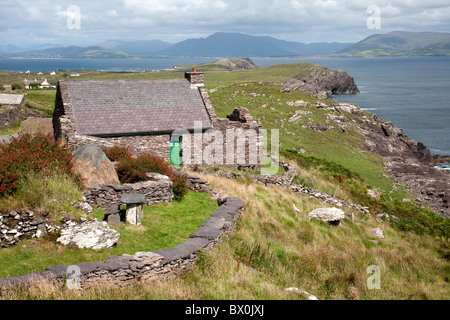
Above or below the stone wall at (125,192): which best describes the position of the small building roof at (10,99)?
above

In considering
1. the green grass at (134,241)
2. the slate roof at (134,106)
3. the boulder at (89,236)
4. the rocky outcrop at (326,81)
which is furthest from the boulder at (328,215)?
the rocky outcrop at (326,81)

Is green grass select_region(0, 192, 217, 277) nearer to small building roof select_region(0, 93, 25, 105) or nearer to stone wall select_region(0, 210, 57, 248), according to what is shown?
stone wall select_region(0, 210, 57, 248)

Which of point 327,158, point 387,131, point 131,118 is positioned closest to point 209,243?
point 131,118

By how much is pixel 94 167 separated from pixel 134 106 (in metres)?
11.8

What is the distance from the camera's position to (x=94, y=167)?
1485 cm

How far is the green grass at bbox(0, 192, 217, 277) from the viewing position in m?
9.45

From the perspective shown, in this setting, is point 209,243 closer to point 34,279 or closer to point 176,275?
point 176,275

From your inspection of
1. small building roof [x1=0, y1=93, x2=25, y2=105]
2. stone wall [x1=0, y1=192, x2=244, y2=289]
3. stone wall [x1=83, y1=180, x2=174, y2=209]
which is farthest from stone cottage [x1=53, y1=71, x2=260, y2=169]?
stone wall [x1=0, y1=192, x2=244, y2=289]

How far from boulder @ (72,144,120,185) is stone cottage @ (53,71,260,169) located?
7135 mm

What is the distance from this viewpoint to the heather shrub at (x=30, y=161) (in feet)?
36.4

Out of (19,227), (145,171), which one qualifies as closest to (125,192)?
(145,171)

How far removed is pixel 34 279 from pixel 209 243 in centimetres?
519

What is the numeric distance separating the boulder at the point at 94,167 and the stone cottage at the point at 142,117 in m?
7.14

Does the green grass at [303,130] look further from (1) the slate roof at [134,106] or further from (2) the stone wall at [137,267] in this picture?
(2) the stone wall at [137,267]
